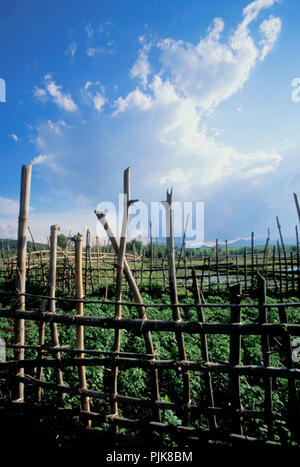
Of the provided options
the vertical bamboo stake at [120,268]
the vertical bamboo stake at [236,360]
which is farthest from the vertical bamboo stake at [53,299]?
the vertical bamboo stake at [236,360]

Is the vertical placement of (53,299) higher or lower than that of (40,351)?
higher

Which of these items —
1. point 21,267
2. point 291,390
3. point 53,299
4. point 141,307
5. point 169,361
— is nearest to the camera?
point 291,390

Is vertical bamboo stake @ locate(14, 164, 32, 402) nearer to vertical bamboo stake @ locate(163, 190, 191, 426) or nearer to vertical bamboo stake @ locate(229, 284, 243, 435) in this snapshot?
vertical bamboo stake @ locate(163, 190, 191, 426)

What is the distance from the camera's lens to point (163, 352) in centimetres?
435

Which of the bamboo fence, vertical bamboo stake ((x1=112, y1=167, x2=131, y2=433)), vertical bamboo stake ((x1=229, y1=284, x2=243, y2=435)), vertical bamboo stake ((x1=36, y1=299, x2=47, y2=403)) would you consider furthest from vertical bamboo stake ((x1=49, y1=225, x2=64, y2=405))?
vertical bamboo stake ((x1=229, y1=284, x2=243, y2=435))

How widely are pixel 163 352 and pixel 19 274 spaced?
2.96m

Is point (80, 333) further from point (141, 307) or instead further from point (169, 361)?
point (169, 361)

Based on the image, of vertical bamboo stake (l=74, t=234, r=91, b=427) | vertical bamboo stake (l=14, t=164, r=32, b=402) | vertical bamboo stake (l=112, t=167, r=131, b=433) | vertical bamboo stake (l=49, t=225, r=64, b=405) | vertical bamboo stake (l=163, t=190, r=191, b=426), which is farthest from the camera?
A: vertical bamboo stake (l=14, t=164, r=32, b=402)

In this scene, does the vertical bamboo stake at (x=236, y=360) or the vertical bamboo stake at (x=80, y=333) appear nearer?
the vertical bamboo stake at (x=236, y=360)

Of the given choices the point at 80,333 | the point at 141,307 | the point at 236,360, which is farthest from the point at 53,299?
the point at 236,360

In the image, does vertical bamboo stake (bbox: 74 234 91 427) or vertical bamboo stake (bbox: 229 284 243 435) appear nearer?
vertical bamboo stake (bbox: 229 284 243 435)

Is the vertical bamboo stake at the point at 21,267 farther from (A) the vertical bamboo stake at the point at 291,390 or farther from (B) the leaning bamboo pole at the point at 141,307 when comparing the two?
(A) the vertical bamboo stake at the point at 291,390

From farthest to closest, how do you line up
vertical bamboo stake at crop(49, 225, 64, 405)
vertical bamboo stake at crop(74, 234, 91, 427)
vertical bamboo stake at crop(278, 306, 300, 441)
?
vertical bamboo stake at crop(49, 225, 64, 405) → vertical bamboo stake at crop(74, 234, 91, 427) → vertical bamboo stake at crop(278, 306, 300, 441)
